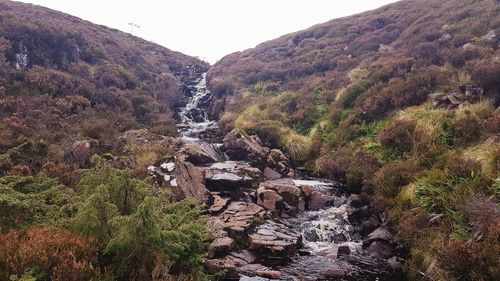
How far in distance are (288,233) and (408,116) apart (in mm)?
7588

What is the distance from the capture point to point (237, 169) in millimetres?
15438

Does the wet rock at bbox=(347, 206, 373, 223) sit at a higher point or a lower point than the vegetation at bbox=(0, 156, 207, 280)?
lower

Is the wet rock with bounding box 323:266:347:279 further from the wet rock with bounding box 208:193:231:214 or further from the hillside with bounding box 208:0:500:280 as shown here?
the wet rock with bounding box 208:193:231:214

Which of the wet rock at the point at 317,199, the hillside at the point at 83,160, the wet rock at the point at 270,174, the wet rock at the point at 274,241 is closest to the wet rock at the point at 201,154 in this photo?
the hillside at the point at 83,160

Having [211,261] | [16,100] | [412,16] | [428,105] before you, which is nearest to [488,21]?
[412,16]

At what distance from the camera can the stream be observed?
876 centimetres

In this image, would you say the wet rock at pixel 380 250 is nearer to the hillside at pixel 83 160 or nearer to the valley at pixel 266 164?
the valley at pixel 266 164

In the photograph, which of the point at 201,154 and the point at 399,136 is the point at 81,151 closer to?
the point at 201,154

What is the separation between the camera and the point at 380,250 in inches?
383

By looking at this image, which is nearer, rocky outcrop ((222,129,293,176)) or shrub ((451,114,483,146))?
shrub ((451,114,483,146))

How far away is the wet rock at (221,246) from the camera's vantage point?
8994mm

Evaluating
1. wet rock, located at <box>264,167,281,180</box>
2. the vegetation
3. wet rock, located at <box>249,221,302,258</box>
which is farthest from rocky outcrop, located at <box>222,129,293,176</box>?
the vegetation

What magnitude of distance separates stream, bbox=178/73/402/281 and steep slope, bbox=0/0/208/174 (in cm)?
527

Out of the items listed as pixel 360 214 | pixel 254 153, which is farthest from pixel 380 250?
pixel 254 153
